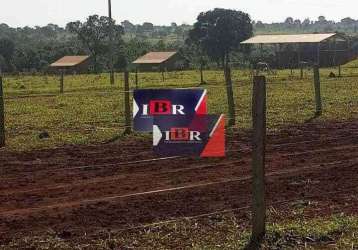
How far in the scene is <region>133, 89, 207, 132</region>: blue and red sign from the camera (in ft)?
32.1

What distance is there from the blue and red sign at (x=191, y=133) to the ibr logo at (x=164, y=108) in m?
0.53

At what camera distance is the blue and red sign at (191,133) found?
8258 millimetres

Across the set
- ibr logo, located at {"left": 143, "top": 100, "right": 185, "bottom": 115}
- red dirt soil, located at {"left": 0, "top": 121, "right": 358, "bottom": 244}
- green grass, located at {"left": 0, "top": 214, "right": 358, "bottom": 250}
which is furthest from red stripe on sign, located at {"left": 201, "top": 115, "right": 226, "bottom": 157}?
green grass, located at {"left": 0, "top": 214, "right": 358, "bottom": 250}

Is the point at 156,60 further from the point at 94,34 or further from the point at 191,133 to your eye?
the point at 191,133

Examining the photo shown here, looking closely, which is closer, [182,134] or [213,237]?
[213,237]

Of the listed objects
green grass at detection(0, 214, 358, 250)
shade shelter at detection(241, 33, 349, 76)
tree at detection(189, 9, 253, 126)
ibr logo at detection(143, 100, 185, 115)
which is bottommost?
green grass at detection(0, 214, 358, 250)

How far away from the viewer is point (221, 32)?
79125 millimetres

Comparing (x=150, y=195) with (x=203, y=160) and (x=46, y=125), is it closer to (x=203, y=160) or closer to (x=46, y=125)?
(x=203, y=160)

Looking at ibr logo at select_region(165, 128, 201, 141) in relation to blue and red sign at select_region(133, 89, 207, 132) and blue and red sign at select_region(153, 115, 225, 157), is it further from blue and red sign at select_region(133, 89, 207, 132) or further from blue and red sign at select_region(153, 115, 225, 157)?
blue and red sign at select_region(133, 89, 207, 132)

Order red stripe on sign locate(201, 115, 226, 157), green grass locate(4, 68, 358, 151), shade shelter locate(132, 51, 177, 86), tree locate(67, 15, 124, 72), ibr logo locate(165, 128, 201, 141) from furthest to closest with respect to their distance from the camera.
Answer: tree locate(67, 15, 124, 72) → shade shelter locate(132, 51, 177, 86) → green grass locate(4, 68, 358, 151) → ibr logo locate(165, 128, 201, 141) → red stripe on sign locate(201, 115, 226, 157)

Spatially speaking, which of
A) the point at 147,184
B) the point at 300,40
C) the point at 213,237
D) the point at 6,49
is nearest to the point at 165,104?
the point at 147,184

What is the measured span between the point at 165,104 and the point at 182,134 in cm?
213

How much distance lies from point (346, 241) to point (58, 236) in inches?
115

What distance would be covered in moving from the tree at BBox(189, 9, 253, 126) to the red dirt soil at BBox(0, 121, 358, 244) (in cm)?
6623
